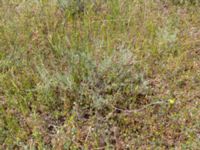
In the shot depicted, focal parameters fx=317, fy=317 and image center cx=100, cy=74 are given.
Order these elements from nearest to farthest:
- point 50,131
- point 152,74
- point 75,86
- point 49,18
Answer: point 50,131, point 75,86, point 152,74, point 49,18

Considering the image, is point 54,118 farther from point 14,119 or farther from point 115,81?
point 115,81

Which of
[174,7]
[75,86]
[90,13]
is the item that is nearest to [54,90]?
[75,86]

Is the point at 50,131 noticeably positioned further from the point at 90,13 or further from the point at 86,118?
the point at 90,13

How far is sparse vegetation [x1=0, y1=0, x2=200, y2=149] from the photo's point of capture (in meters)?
2.31

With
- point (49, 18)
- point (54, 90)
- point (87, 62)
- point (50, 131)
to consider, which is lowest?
point (50, 131)

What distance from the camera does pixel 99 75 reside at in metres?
2.63

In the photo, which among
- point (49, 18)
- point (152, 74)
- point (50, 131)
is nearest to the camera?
point (50, 131)

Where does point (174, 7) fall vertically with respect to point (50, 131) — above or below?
above

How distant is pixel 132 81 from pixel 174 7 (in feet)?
4.22

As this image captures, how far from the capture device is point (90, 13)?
11.0 feet

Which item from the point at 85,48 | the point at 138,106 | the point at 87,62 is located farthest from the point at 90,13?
the point at 138,106

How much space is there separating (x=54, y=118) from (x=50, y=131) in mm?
117

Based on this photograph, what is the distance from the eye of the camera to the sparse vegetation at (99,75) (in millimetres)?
2314

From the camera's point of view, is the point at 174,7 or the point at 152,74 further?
the point at 174,7
